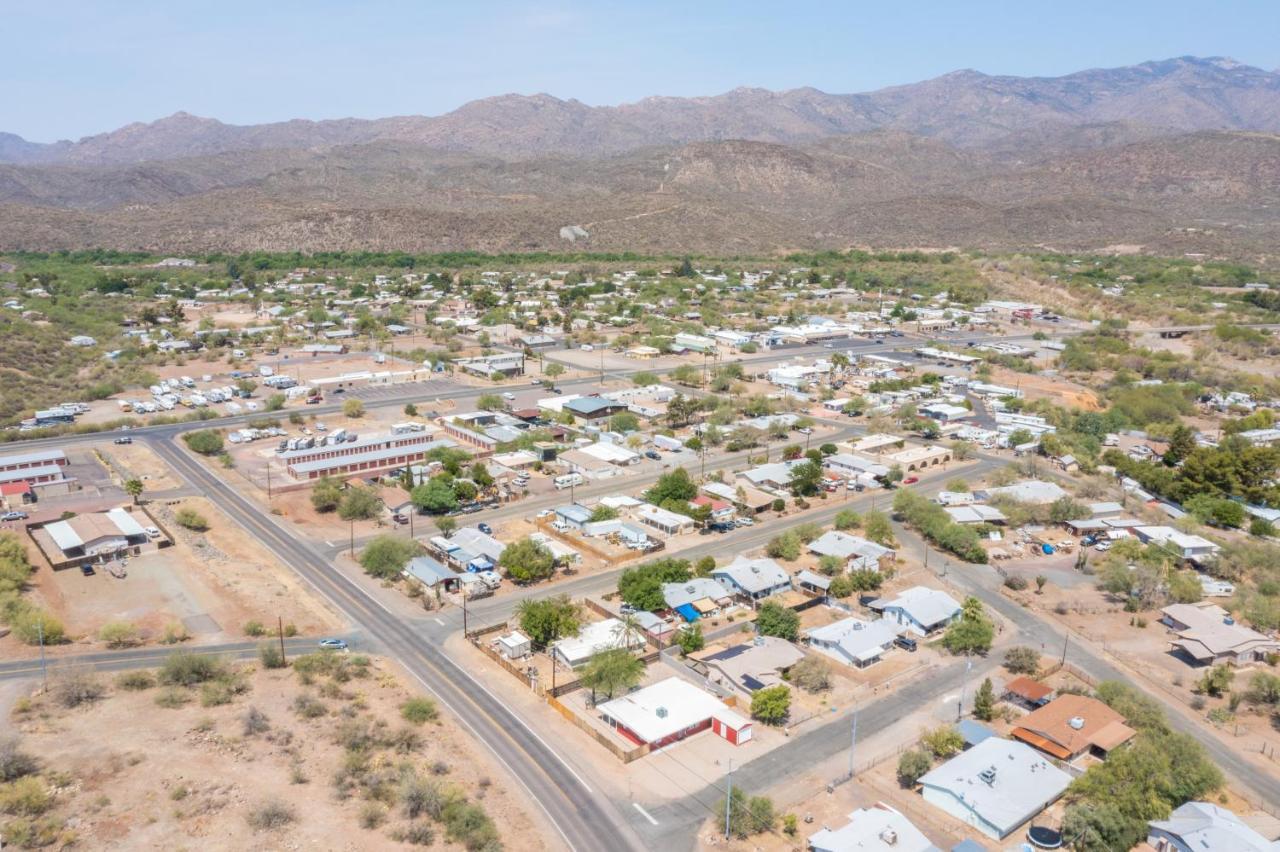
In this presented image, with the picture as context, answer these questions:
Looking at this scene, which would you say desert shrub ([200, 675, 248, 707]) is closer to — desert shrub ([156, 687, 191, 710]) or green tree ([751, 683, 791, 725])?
desert shrub ([156, 687, 191, 710])

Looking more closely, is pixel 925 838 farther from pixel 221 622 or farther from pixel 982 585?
pixel 221 622

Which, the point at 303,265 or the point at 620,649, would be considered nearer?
the point at 620,649

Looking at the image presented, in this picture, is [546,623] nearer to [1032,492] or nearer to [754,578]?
[754,578]

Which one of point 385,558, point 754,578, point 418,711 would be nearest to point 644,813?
point 418,711

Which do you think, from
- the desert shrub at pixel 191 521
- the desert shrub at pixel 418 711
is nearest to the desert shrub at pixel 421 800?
the desert shrub at pixel 418 711

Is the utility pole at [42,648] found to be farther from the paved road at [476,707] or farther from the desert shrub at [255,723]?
the paved road at [476,707]

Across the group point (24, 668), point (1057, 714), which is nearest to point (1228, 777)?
point (1057, 714)
